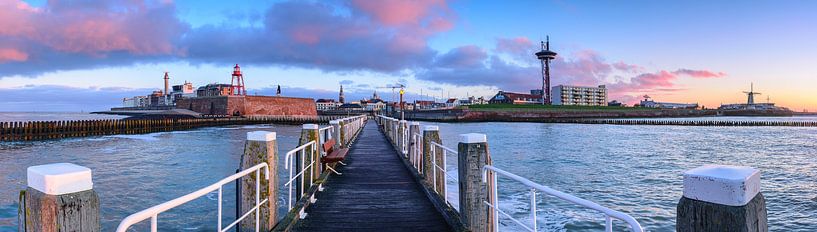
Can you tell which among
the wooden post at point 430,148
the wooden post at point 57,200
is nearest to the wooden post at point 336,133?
the wooden post at point 430,148

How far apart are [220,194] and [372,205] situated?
382 centimetres

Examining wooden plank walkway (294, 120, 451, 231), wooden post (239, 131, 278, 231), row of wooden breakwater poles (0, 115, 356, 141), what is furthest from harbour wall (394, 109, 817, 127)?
wooden post (239, 131, 278, 231)

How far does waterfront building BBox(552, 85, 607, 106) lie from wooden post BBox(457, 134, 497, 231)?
7094 inches

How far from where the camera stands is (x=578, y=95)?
186m

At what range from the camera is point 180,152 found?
1102 inches

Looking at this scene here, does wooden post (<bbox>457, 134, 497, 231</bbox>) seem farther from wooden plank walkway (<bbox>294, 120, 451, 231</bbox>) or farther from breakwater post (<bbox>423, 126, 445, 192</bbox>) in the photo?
breakwater post (<bbox>423, 126, 445, 192</bbox>)

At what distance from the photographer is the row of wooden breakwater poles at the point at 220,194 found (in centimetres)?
237

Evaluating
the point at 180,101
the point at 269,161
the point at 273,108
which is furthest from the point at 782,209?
the point at 180,101

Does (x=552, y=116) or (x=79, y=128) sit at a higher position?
(x=79, y=128)

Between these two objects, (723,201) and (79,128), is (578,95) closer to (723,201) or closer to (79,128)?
(79,128)

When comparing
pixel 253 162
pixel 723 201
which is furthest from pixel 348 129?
pixel 723 201

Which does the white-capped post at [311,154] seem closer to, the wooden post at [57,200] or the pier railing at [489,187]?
the pier railing at [489,187]

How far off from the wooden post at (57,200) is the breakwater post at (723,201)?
2.90 m

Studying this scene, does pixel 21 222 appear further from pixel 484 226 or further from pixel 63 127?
pixel 63 127
